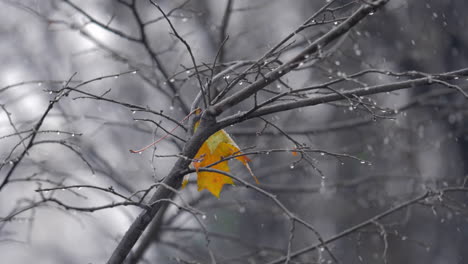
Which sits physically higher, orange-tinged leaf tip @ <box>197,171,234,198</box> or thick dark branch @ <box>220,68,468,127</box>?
thick dark branch @ <box>220,68,468,127</box>

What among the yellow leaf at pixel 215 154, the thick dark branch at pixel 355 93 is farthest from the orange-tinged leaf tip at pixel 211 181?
the thick dark branch at pixel 355 93

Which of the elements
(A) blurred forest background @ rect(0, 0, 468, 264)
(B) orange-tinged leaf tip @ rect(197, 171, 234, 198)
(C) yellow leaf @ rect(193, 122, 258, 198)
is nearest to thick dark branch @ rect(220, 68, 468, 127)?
(C) yellow leaf @ rect(193, 122, 258, 198)

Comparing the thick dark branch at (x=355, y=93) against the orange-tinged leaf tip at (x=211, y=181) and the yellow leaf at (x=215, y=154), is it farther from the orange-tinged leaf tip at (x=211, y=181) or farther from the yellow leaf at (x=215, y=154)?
the orange-tinged leaf tip at (x=211, y=181)

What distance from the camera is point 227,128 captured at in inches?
195

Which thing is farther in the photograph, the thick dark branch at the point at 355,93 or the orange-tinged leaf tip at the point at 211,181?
the orange-tinged leaf tip at the point at 211,181

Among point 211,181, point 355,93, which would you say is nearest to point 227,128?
point 211,181

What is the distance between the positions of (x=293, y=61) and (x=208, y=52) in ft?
15.6

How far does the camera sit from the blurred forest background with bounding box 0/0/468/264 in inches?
172

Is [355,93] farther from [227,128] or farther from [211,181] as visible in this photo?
[227,128]

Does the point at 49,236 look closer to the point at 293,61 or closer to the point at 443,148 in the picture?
the point at 443,148

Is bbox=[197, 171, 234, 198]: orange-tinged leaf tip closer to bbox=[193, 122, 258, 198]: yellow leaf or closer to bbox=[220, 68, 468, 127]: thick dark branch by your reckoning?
bbox=[193, 122, 258, 198]: yellow leaf

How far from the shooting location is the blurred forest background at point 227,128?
4367 millimetres

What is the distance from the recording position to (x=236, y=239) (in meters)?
4.84

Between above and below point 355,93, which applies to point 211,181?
below
